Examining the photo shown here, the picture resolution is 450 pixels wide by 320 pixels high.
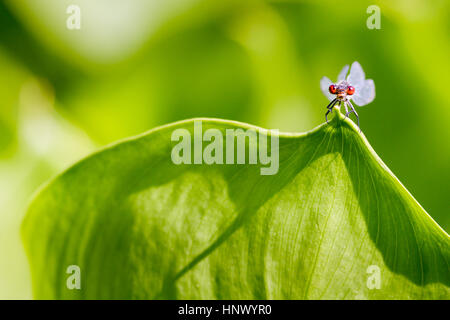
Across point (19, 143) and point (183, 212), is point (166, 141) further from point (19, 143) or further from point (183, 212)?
point (19, 143)

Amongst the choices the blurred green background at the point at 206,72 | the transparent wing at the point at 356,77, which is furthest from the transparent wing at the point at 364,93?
the blurred green background at the point at 206,72

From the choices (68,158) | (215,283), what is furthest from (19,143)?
(215,283)

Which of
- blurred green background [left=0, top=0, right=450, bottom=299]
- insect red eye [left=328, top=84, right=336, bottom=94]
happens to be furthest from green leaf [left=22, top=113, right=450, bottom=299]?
blurred green background [left=0, top=0, right=450, bottom=299]

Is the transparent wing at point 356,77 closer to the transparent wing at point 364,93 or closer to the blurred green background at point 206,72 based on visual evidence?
the transparent wing at point 364,93

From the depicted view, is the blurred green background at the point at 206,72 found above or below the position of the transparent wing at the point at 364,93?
above

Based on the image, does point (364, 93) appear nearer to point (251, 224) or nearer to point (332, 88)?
point (332, 88)

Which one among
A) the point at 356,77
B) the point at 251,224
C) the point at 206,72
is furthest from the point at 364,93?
the point at 206,72
